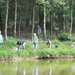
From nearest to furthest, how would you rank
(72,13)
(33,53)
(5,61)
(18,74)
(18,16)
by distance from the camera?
(18,74), (5,61), (33,53), (18,16), (72,13)

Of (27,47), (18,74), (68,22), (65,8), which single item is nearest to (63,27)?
(68,22)

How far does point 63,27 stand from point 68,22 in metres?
2.07

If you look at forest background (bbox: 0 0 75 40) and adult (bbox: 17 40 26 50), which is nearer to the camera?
adult (bbox: 17 40 26 50)

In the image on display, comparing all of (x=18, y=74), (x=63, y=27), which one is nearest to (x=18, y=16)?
(x=63, y=27)

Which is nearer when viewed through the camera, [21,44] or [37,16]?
[21,44]

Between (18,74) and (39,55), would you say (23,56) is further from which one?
(18,74)

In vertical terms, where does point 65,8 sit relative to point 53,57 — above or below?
above

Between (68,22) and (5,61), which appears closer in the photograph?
(5,61)

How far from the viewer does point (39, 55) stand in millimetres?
32531

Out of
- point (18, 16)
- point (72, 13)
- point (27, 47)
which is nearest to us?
point (27, 47)

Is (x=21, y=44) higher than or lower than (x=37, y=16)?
lower

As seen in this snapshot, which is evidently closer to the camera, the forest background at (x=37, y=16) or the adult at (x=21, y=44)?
the adult at (x=21, y=44)

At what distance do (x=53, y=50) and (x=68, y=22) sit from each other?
27.4 meters

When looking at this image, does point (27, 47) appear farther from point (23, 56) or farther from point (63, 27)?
point (63, 27)
